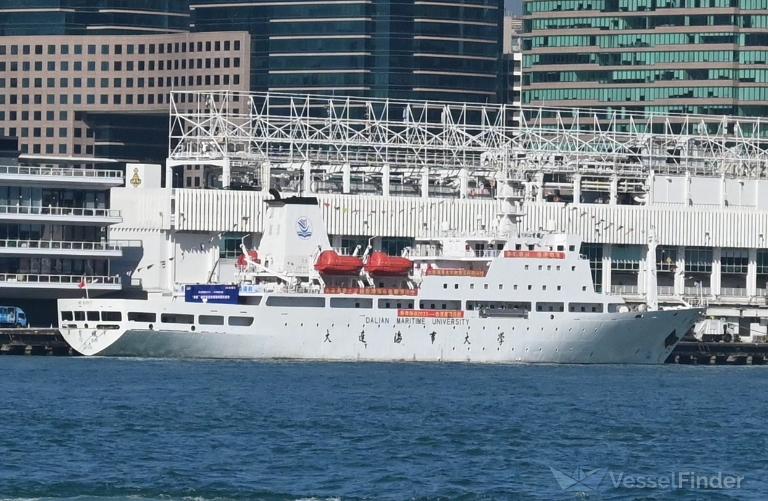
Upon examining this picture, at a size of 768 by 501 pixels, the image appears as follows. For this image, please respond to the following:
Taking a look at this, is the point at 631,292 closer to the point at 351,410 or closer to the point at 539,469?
the point at 351,410

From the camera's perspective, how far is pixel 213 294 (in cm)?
11969

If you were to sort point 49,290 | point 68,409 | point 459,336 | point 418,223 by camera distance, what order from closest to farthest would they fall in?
point 68,409 < point 459,336 < point 49,290 < point 418,223

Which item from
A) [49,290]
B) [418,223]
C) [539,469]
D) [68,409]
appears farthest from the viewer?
[418,223]

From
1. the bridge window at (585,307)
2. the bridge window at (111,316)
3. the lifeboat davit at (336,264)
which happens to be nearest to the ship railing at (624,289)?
the bridge window at (585,307)

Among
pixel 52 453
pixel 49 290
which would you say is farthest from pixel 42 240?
pixel 52 453

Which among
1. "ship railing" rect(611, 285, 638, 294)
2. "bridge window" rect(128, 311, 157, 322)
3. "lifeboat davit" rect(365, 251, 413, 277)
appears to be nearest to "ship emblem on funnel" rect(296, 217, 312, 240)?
"lifeboat davit" rect(365, 251, 413, 277)

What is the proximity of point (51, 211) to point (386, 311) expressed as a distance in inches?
899

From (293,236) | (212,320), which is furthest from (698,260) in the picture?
(212,320)

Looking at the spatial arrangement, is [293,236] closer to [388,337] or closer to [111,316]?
[388,337]

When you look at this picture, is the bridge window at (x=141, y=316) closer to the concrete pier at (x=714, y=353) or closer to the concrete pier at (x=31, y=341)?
the concrete pier at (x=31, y=341)

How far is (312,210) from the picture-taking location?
419 ft

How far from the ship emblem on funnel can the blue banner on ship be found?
7.44 m

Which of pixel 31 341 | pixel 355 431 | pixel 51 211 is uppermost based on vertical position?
pixel 51 211

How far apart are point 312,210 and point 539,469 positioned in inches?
2184
